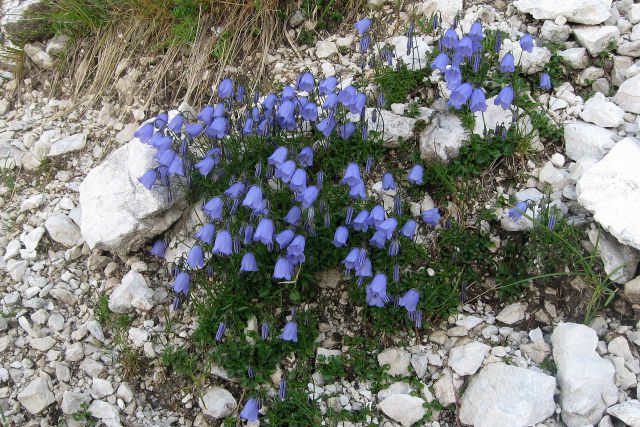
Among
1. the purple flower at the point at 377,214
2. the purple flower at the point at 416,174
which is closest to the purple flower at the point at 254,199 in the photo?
the purple flower at the point at 377,214

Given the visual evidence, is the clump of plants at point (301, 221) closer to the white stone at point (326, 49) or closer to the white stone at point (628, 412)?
the white stone at point (326, 49)

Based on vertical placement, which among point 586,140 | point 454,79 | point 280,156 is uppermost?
point 454,79

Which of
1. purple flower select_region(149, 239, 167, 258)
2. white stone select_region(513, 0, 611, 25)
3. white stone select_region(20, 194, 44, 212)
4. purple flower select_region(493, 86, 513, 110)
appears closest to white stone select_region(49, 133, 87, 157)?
white stone select_region(20, 194, 44, 212)

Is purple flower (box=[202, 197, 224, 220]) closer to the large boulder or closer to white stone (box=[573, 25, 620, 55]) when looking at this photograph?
the large boulder

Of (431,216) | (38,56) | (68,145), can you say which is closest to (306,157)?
(431,216)

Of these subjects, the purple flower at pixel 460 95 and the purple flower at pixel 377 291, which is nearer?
the purple flower at pixel 377 291

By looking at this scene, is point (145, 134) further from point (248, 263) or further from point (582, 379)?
point (582, 379)

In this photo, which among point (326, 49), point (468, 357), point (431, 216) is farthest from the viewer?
point (326, 49)
